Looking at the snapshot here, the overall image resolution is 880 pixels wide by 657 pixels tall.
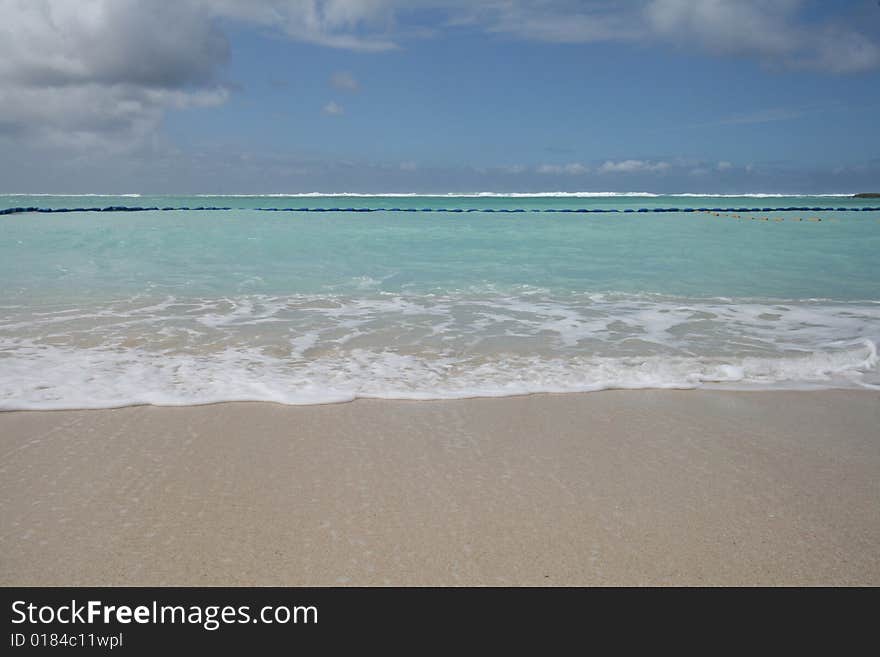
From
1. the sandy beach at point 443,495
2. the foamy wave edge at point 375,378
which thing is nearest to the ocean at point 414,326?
the foamy wave edge at point 375,378

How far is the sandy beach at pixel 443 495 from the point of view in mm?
1811

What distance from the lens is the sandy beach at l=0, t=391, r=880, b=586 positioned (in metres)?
1.81

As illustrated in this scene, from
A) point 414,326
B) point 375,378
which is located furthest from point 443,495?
point 414,326

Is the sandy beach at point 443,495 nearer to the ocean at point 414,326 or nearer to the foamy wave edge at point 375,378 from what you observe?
the foamy wave edge at point 375,378

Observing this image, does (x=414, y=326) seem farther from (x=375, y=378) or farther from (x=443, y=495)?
(x=443, y=495)

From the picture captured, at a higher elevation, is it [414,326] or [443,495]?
[414,326]

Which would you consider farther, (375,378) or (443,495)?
(375,378)

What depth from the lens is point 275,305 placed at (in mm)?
6105

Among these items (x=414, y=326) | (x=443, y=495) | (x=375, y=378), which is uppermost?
(x=414, y=326)

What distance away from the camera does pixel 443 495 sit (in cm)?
224

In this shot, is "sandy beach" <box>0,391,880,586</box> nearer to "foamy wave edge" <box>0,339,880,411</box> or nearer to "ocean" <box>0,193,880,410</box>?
"foamy wave edge" <box>0,339,880,411</box>
